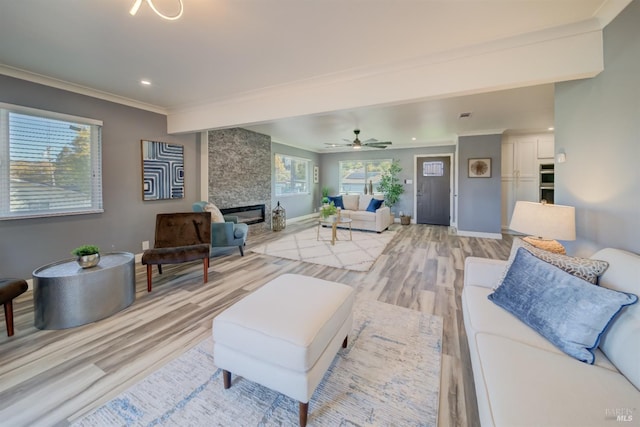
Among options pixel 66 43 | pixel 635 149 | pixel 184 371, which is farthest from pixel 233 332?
pixel 66 43

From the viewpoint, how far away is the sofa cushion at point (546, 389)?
0.83 m

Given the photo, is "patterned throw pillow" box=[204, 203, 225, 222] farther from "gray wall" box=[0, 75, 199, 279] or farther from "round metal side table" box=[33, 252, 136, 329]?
"round metal side table" box=[33, 252, 136, 329]

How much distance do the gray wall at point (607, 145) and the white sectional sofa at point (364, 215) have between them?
3.97 meters

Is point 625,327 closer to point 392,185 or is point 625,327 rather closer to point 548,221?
point 548,221

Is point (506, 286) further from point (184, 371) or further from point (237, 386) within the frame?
point (184, 371)

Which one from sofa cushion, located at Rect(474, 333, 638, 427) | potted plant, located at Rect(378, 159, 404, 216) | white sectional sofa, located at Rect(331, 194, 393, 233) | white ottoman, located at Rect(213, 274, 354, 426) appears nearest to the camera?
sofa cushion, located at Rect(474, 333, 638, 427)

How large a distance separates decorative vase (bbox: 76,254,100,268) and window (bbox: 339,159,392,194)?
700 cm

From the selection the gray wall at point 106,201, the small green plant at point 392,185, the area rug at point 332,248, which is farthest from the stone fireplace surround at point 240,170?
the small green plant at point 392,185

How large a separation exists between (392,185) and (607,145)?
5716mm

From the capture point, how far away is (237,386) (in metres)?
1.50

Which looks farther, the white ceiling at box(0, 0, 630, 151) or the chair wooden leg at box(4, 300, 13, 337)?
the chair wooden leg at box(4, 300, 13, 337)

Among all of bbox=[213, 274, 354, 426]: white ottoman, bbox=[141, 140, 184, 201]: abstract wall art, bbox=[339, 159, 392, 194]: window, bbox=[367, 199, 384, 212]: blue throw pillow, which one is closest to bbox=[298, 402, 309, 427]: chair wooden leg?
bbox=[213, 274, 354, 426]: white ottoman

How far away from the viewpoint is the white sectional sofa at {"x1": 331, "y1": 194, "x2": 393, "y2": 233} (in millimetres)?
6203

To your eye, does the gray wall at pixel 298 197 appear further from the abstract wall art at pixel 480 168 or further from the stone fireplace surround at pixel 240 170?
the abstract wall art at pixel 480 168
